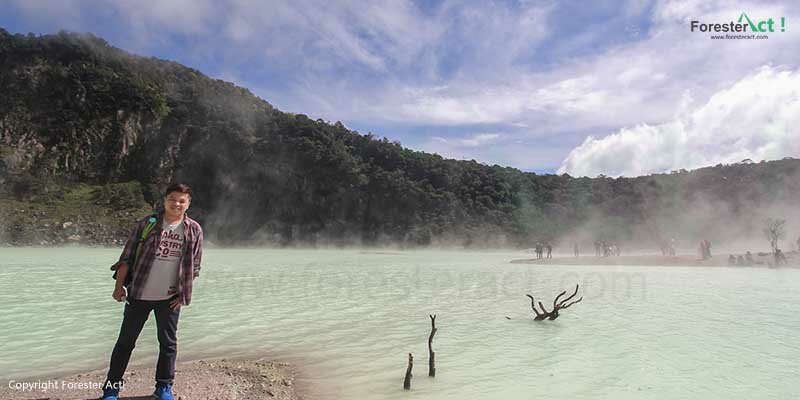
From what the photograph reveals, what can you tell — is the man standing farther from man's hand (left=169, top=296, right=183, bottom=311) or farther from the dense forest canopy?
the dense forest canopy

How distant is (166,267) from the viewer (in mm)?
3980

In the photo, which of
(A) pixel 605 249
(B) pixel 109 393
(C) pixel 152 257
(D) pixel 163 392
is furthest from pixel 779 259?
(B) pixel 109 393

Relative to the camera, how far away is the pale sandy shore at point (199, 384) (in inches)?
182

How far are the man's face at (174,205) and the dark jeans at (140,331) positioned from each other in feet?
2.66

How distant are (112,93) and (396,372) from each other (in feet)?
266

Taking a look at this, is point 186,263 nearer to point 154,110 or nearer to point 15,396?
point 15,396

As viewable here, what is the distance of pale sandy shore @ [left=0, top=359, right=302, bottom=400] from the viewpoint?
463cm

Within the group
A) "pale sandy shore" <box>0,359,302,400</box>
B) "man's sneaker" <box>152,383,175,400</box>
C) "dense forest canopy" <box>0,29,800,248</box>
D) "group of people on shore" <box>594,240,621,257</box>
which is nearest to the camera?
"man's sneaker" <box>152,383,175,400</box>

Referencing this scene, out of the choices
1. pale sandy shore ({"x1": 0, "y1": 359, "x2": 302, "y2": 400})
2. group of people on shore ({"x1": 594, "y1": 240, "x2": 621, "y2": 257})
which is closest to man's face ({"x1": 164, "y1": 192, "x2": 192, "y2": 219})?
pale sandy shore ({"x1": 0, "y1": 359, "x2": 302, "y2": 400})

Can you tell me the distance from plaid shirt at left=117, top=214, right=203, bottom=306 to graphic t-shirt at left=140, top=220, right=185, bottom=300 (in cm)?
3

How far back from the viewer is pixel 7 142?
60938 mm

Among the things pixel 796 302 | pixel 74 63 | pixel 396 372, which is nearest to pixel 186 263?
pixel 396 372

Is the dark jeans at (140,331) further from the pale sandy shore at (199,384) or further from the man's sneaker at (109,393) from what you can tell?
the pale sandy shore at (199,384)

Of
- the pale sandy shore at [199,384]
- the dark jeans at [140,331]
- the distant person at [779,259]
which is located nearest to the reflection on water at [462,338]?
the pale sandy shore at [199,384]
